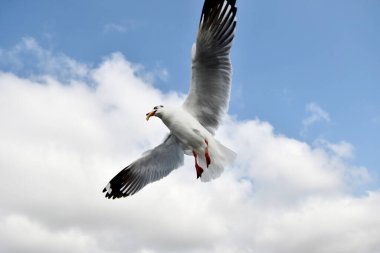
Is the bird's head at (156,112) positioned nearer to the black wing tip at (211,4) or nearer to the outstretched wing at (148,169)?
the outstretched wing at (148,169)

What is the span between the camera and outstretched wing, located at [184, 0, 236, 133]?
7816mm

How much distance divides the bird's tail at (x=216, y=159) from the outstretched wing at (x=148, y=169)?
0.94m

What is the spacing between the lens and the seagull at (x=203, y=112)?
7836mm

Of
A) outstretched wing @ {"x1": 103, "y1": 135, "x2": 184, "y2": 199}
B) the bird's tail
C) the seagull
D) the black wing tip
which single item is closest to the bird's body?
the seagull

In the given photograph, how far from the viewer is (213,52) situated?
7.88 m

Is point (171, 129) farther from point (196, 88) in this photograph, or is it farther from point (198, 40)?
point (198, 40)

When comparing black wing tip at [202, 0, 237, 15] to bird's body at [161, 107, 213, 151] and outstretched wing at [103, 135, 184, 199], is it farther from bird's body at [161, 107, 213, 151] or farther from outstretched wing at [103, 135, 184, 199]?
outstretched wing at [103, 135, 184, 199]

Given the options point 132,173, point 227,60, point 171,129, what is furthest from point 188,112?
point 132,173

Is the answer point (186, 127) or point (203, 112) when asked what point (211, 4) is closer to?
point (203, 112)

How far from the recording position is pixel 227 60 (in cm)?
798

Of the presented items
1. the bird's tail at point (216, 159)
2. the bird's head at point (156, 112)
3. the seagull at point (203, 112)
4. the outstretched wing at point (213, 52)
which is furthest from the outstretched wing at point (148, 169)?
the outstretched wing at point (213, 52)

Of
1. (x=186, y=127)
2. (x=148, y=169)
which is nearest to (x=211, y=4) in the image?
(x=186, y=127)

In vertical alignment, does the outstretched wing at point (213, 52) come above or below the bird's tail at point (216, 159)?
above

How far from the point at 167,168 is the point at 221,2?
3.19m
